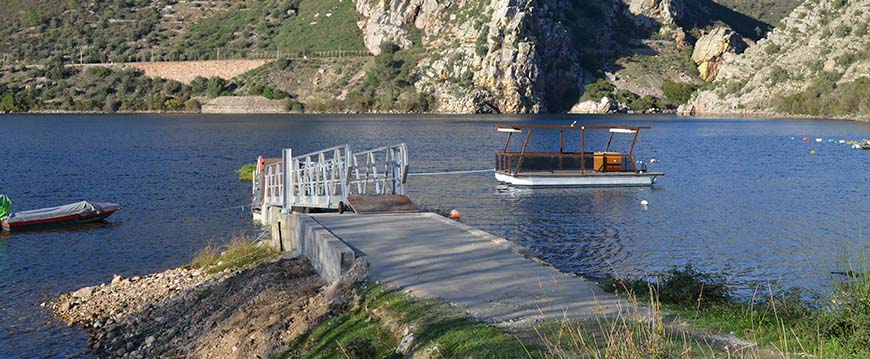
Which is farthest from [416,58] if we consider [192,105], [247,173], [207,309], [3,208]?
[207,309]

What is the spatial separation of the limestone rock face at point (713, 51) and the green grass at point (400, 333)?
191 m

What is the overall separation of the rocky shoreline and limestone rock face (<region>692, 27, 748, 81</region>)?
18646 cm

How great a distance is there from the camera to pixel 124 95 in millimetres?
173250

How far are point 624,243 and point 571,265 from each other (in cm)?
434

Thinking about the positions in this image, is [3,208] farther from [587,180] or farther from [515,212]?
[587,180]

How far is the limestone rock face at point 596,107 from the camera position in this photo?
544ft

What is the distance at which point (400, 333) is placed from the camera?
440 inches

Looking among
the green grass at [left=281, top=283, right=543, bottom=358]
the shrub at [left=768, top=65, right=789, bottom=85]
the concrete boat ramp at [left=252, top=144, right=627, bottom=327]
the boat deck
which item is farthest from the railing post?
the shrub at [left=768, top=65, right=789, bottom=85]

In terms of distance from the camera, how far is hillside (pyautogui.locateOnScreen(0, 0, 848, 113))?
164m

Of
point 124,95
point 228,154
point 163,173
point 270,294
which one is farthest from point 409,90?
point 270,294

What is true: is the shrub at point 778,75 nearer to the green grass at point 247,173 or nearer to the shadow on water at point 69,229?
the green grass at point 247,173

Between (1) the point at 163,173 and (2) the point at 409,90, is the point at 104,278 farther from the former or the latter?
(2) the point at 409,90

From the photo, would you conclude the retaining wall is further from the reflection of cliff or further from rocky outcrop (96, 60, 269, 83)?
rocky outcrop (96, 60, 269, 83)

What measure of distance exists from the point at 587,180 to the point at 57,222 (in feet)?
77.0
